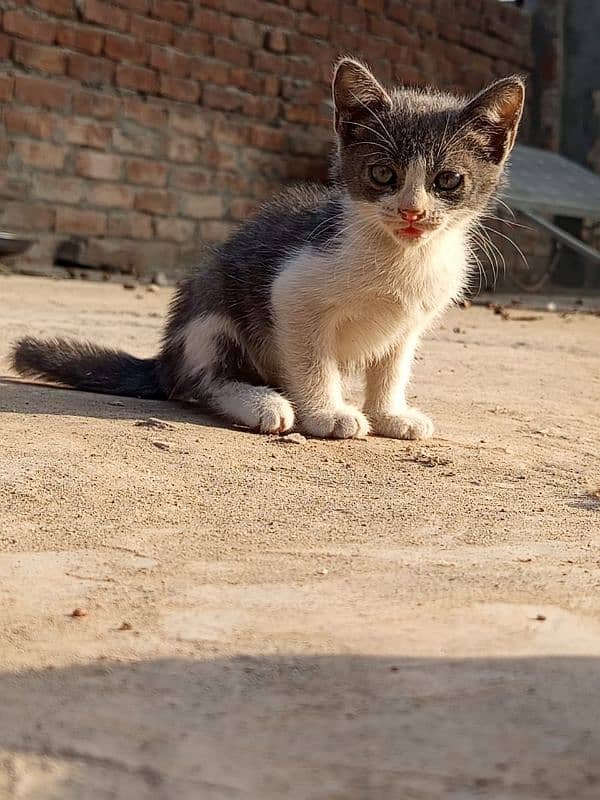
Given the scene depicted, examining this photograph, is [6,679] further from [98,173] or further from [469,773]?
[98,173]

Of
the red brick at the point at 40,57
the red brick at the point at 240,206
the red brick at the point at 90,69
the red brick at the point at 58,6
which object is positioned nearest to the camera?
the red brick at the point at 40,57

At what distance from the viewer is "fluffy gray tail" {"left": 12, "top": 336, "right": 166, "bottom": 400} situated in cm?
416

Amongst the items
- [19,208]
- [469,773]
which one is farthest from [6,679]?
→ [19,208]

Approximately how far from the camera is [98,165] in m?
8.94

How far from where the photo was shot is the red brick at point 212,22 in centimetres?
959

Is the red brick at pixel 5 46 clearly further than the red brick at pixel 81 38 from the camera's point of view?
No

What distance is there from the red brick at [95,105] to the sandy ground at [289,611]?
5374 millimetres

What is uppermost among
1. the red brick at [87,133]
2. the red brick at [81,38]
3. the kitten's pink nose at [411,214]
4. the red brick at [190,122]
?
the red brick at [81,38]

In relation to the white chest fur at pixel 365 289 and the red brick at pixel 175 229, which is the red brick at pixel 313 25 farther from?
the white chest fur at pixel 365 289

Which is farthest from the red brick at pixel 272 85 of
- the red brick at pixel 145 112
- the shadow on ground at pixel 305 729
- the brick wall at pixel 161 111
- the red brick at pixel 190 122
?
the shadow on ground at pixel 305 729

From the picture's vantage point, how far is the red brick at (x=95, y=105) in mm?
8742

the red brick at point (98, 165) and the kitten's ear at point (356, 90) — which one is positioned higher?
the kitten's ear at point (356, 90)

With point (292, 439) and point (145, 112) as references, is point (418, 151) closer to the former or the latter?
point (292, 439)

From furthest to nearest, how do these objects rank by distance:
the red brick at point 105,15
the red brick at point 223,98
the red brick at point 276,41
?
1. the red brick at point 276,41
2. the red brick at point 223,98
3. the red brick at point 105,15
